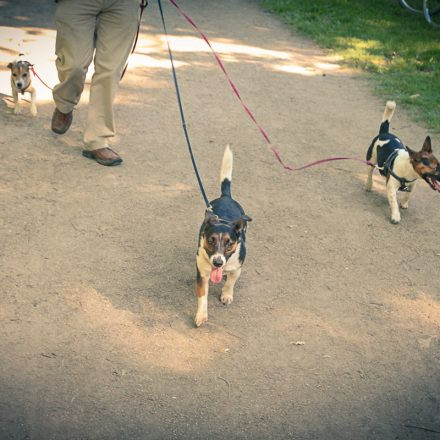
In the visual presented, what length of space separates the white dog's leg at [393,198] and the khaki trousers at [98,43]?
8.59 ft

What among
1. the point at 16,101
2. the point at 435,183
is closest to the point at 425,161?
the point at 435,183

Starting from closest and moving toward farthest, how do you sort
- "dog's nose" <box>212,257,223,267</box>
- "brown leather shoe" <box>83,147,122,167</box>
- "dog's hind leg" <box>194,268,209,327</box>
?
"dog's nose" <box>212,257,223,267</box> → "dog's hind leg" <box>194,268,209,327</box> → "brown leather shoe" <box>83,147,122,167</box>

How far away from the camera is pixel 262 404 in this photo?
389 cm

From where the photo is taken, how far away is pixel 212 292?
4898 mm

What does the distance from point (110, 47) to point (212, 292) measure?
2519 mm

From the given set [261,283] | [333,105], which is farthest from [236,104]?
[261,283]

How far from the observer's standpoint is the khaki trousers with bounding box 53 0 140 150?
19.4 feet

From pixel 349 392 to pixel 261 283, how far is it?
3.98 ft

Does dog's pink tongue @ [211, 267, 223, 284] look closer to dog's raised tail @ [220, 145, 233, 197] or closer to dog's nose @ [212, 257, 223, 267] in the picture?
dog's nose @ [212, 257, 223, 267]

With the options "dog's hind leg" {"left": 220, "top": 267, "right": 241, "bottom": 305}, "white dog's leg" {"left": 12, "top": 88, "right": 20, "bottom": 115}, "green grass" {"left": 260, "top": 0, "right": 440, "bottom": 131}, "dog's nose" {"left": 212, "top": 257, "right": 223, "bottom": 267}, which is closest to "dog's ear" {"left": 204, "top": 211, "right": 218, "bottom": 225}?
"dog's nose" {"left": 212, "top": 257, "right": 223, "bottom": 267}

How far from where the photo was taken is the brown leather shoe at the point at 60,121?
6.86 m

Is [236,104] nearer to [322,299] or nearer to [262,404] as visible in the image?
[322,299]

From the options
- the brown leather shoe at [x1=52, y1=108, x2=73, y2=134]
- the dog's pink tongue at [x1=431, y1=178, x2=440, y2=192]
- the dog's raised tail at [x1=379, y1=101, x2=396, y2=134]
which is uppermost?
the dog's raised tail at [x1=379, y1=101, x2=396, y2=134]

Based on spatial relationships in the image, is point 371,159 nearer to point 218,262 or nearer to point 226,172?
point 226,172
